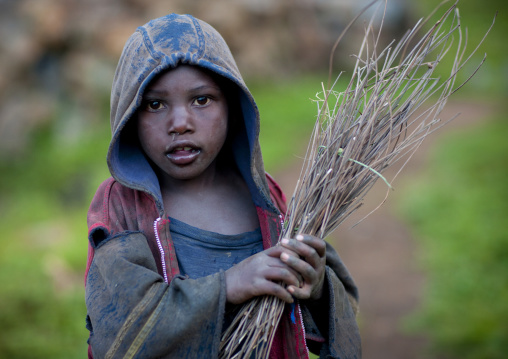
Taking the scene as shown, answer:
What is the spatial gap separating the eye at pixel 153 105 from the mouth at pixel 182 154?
0.15 m

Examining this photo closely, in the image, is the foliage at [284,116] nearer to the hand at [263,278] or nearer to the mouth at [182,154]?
the mouth at [182,154]

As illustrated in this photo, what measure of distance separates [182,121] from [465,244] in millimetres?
4160

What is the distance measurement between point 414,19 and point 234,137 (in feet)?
35.8

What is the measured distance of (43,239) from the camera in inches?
210

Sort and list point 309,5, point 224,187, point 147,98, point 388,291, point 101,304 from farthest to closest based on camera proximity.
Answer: point 309,5, point 388,291, point 224,187, point 147,98, point 101,304

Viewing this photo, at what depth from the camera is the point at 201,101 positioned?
1.84 meters

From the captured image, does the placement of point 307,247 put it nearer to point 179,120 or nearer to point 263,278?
point 263,278

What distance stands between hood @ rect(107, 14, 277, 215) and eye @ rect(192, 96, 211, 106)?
10 centimetres

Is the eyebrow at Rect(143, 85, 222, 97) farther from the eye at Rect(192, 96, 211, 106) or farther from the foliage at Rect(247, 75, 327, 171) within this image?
the foliage at Rect(247, 75, 327, 171)

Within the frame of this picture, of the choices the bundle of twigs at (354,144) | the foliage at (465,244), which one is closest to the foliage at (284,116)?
the foliage at (465,244)

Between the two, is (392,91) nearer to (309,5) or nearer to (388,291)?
(388,291)

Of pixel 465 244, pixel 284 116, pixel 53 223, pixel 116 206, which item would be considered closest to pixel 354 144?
pixel 116 206

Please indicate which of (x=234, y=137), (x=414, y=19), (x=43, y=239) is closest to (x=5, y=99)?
(x=43, y=239)

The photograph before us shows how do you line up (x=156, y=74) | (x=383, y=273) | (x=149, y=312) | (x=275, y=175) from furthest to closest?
1. (x=275, y=175)
2. (x=383, y=273)
3. (x=156, y=74)
4. (x=149, y=312)
